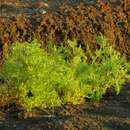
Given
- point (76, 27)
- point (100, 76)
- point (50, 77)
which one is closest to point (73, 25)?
point (76, 27)

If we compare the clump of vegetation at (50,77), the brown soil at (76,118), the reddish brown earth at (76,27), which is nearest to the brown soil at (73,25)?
the reddish brown earth at (76,27)

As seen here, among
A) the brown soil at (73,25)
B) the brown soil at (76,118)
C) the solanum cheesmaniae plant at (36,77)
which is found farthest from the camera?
the brown soil at (73,25)

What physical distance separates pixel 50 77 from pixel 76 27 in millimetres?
Result: 2809

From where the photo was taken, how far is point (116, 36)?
959 centimetres

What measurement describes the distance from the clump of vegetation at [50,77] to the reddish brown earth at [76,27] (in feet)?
0.52

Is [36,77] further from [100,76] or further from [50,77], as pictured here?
[100,76]

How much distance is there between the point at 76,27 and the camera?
30.5 ft

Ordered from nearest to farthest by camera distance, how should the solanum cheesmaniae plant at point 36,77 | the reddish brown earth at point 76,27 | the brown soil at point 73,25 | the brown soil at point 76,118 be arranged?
Answer: the brown soil at point 76,118 < the solanum cheesmaniae plant at point 36,77 < the reddish brown earth at point 76,27 < the brown soil at point 73,25

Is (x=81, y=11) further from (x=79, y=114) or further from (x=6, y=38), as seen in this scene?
(x=79, y=114)

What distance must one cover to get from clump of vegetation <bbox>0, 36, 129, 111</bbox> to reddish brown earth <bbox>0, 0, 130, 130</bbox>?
0.52 ft

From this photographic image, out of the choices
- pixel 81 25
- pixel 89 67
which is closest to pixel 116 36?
pixel 81 25

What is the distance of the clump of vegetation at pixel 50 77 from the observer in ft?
21.8

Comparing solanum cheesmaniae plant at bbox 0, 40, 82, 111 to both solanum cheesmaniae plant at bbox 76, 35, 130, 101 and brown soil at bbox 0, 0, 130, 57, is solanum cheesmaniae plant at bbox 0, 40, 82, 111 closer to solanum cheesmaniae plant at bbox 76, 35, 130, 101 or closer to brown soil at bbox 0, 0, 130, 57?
solanum cheesmaniae plant at bbox 76, 35, 130, 101

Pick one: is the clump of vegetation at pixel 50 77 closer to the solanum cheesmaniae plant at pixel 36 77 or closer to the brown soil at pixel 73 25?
the solanum cheesmaniae plant at pixel 36 77
